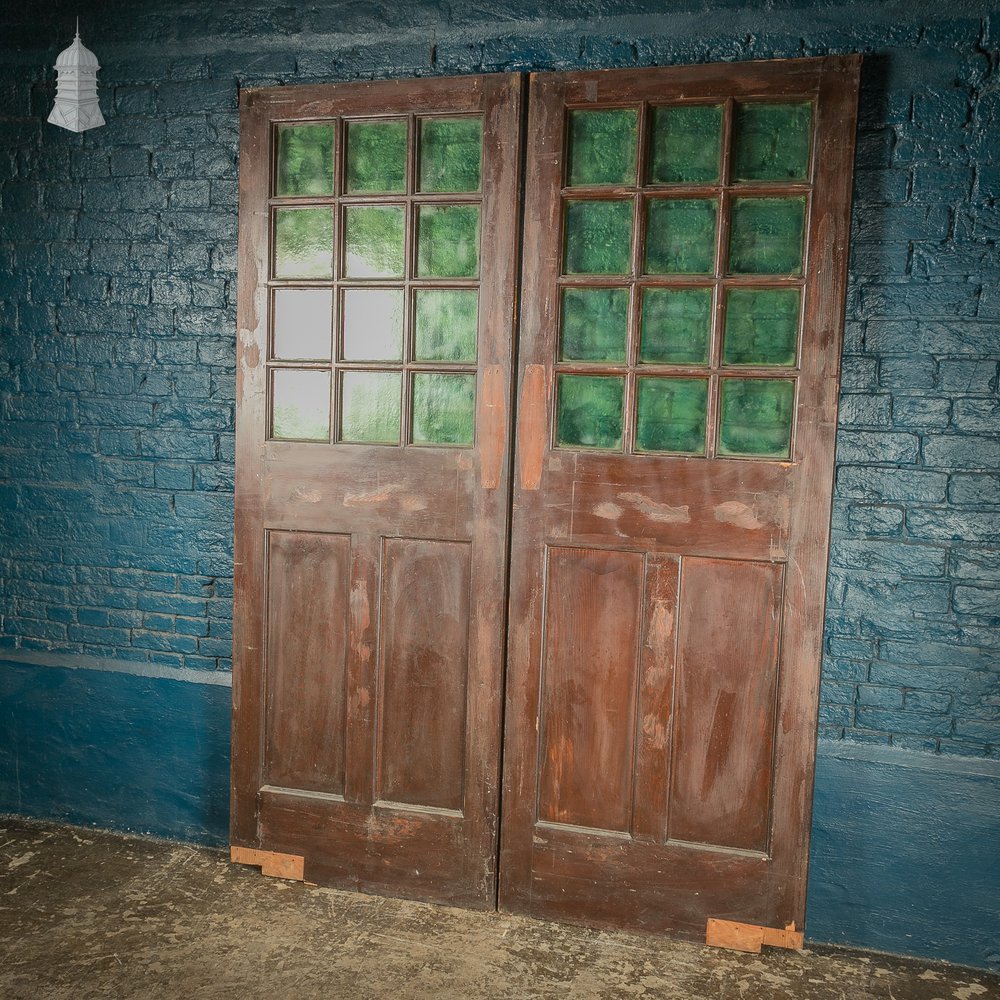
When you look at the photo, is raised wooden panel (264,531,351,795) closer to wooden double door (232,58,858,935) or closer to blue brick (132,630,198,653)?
wooden double door (232,58,858,935)

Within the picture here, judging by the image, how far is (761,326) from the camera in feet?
8.29

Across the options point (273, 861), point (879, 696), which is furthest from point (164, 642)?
point (879, 696)

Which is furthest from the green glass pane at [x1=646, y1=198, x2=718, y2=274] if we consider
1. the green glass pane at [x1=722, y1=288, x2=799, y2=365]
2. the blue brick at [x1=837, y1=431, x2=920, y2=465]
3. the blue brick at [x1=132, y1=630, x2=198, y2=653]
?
the blue brick at [x1=132, y1=630, x2=198, y2=653]

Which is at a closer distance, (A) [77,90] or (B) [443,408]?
(B) [443,408]

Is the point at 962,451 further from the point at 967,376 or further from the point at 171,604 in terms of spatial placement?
the point at 171,604

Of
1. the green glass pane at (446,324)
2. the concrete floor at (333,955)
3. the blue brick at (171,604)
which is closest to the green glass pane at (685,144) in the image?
the green glass pane at (446,324)

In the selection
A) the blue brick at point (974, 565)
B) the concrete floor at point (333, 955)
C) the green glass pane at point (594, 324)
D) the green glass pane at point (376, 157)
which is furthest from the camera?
the green glass pane at point (376, 157)

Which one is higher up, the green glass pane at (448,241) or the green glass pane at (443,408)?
the green glass pane at (448,241)

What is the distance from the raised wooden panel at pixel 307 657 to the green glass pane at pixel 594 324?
0.91 metres

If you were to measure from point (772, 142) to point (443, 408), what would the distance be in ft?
3.84

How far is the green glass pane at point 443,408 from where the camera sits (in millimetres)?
2717

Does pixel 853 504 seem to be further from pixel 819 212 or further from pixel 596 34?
pixel 596 34

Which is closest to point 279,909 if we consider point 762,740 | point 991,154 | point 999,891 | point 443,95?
point 762,740

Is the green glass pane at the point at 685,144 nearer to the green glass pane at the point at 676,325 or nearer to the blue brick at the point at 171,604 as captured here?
the green glass pane at the point at 676,325
